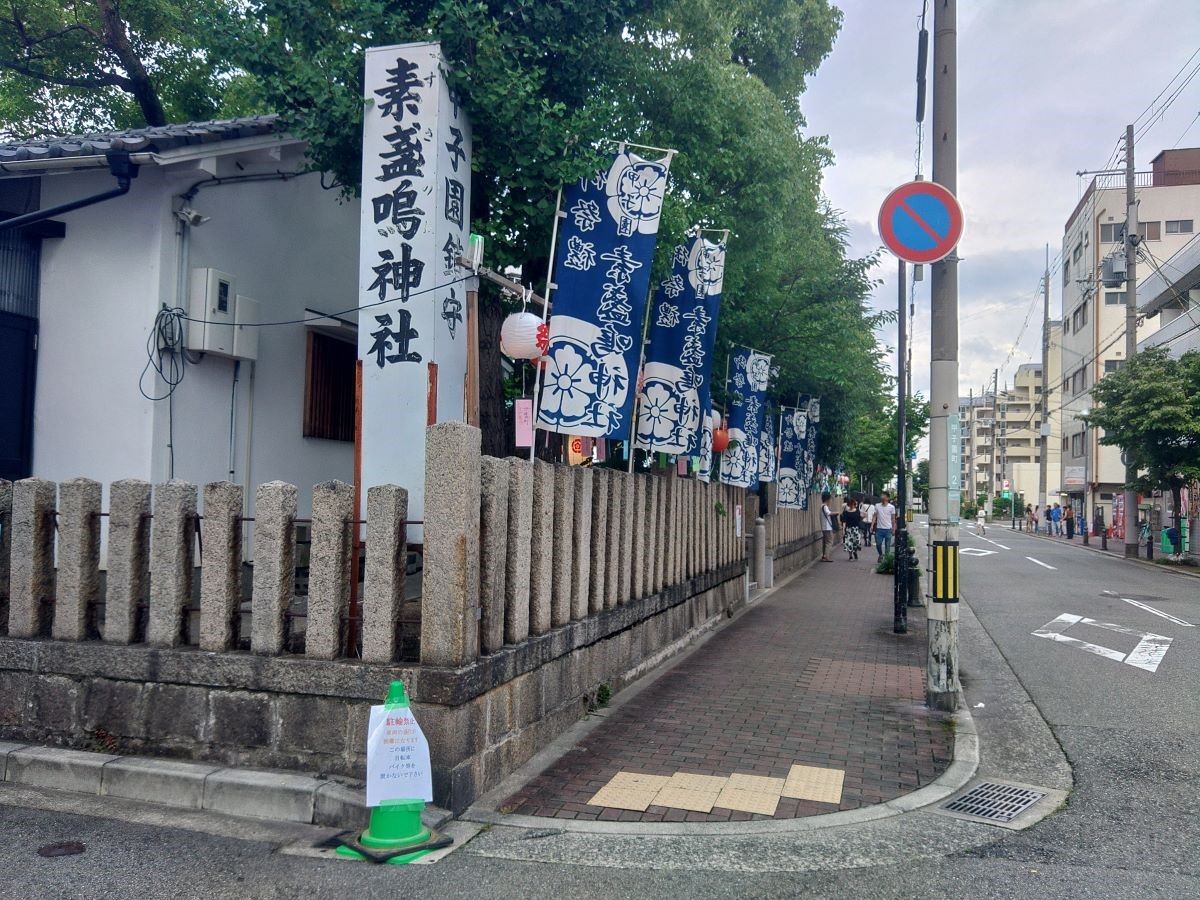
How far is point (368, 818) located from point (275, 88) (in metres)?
6.52

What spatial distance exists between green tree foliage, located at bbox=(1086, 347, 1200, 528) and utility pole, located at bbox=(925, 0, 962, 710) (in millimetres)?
20000

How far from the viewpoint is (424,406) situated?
7430 millimetres

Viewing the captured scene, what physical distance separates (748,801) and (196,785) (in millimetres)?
3340

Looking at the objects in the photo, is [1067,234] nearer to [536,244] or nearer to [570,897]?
[536,244]

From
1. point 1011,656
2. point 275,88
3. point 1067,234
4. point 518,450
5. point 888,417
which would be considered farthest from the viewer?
point 1067,234

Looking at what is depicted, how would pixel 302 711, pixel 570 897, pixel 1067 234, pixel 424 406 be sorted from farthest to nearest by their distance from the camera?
pixel 1067 234 → pixel 424 406 → pixel 302 711 → pixel 570 897

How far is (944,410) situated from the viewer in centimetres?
864

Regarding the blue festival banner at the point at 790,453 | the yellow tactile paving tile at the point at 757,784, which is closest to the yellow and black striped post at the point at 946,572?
the yellow tactile paving tile at the point at 757,784

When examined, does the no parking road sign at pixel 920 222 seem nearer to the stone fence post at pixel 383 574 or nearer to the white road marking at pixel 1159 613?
the stone fence post at pixel 383 574

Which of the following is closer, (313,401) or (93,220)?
(93,220)

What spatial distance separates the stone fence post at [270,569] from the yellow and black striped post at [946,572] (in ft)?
18.4

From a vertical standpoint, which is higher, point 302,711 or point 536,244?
point 536,244

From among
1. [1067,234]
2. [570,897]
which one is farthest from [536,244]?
A: [1067,234]

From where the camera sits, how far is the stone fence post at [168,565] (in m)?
5.92
